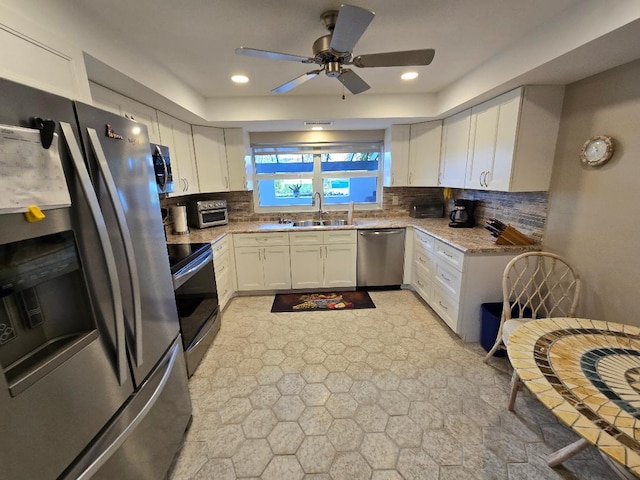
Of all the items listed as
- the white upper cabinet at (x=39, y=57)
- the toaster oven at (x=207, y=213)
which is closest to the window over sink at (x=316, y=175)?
the toaster oven at (x=207, y=213)

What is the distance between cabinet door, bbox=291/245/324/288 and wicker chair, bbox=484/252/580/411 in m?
1.96

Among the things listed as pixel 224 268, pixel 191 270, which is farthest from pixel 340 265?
pixel 191 270

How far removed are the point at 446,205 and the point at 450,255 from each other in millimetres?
1613

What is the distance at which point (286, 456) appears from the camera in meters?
1.50

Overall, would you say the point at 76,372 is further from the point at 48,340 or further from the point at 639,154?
the point at 639,154

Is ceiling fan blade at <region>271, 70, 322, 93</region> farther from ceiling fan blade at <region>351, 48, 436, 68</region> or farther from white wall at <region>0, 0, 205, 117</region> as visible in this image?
white wall at <region>0, 0, 205, 117</region>

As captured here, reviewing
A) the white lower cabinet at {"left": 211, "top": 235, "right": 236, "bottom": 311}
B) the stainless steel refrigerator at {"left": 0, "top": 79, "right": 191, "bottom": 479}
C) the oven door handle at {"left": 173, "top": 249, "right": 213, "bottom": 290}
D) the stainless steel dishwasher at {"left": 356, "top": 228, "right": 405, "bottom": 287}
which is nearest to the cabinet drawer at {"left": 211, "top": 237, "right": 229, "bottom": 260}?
the white lower cabinet at {"left": 211, "top": 235, "right": 236, "bottom": 311}

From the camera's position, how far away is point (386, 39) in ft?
6.05

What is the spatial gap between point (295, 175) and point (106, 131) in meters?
3.02

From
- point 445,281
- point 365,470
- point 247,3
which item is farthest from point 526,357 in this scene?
point 247,3

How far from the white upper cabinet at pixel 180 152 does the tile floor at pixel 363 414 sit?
168 centimetres

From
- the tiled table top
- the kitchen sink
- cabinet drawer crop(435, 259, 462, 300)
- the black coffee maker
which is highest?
the black coffee maker

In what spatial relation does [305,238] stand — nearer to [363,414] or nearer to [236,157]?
[236,157]

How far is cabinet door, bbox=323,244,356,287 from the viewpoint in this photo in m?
3.43
